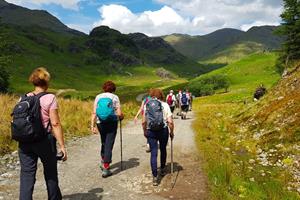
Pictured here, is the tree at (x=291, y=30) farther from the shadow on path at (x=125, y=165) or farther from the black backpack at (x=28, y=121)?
the black backpack at (x=28, y=121)

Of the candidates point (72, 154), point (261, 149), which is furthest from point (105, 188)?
point (261, 149)

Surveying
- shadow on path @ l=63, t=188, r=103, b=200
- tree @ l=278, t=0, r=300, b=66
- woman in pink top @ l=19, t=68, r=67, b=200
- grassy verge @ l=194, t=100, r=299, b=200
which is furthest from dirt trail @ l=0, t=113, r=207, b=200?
tree @ l=278, t=0, r=300, b=66

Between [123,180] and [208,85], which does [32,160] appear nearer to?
[123,180]

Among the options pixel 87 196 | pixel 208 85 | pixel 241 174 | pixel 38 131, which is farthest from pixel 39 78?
pixel 208 85

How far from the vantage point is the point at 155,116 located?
10.1 meters

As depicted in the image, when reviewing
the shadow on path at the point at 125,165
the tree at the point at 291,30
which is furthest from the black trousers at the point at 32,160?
the tree at the point at 291,30

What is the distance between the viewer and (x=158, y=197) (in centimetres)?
909

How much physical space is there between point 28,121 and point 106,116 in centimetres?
448

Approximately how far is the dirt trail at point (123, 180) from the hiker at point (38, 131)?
2.45 meters

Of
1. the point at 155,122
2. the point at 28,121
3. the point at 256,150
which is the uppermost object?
the point at 28,121

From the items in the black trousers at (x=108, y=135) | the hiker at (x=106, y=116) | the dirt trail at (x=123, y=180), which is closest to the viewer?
the dirt trail at (x=123, y=180)

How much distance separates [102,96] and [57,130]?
4235 mm

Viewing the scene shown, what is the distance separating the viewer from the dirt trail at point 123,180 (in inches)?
362

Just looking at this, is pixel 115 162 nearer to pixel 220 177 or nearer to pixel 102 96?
pixel 102 96
